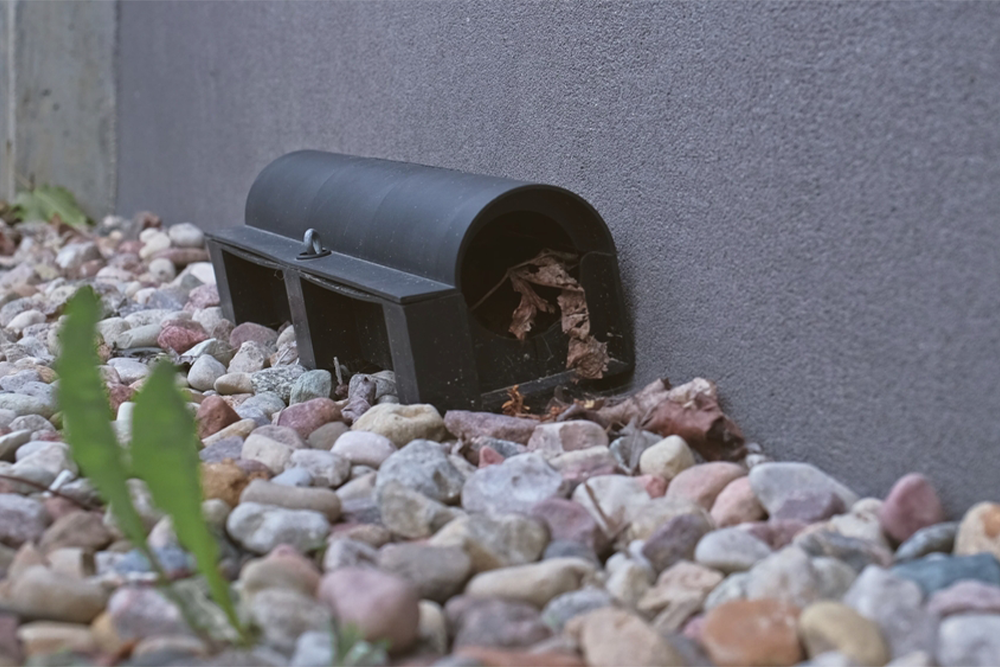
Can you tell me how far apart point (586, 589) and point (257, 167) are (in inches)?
133

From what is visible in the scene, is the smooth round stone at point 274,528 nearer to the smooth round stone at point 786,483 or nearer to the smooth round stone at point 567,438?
the smooth round stone at point 567,438

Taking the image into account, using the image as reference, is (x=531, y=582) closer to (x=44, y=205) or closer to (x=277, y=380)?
(x=277, y=380)

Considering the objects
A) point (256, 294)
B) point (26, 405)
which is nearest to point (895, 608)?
point (26, 405)

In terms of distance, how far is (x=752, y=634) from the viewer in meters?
1.33

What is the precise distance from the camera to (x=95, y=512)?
173cm

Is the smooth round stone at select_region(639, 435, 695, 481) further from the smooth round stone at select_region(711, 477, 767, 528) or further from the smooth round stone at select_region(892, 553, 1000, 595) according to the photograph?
the smooth round stone at select_region(892, 553, 1000, 595)

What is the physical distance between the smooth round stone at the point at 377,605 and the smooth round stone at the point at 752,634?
0.37m

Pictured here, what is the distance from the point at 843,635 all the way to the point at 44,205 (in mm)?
5633

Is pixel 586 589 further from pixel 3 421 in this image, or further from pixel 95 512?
pixel 3 421

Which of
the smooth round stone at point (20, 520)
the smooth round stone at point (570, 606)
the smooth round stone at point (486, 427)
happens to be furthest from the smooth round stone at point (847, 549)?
the smooth round stone at point (20, 520)

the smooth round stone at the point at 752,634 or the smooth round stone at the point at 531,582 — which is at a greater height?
the smooth round stone at the point at 531,582

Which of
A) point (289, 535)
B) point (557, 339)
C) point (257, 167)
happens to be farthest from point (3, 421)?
point (257, 167)

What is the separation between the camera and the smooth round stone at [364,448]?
6.50ft

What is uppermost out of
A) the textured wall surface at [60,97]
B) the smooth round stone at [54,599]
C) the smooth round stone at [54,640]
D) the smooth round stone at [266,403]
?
the textured wall surface at [60,97]
